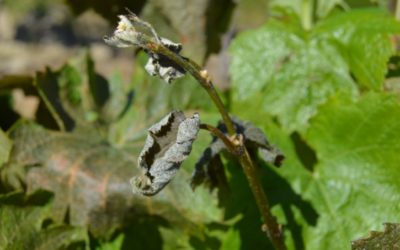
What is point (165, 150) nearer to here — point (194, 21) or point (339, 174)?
point (339, 174)

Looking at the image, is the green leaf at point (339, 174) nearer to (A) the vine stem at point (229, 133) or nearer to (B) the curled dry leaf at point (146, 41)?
(A) the vine stem at point (229, 133)

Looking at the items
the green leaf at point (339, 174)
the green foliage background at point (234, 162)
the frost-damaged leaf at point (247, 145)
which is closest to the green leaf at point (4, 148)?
the green foliage background at point (234, 162)

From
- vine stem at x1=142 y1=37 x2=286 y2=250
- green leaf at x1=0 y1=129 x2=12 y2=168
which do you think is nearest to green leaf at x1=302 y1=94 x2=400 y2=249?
vine stem at x1=142 y1=37 x2=286 y2=250

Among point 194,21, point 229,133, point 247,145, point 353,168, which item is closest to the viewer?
point 229,133

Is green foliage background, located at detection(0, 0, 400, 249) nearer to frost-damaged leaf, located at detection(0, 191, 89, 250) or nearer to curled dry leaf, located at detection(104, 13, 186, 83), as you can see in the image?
frost-damaged leaf, located at detection(0, 191, 89, 250)

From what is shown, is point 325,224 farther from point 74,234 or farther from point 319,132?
point 74,234

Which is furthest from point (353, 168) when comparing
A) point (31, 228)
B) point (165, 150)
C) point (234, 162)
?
point (31, 228)
